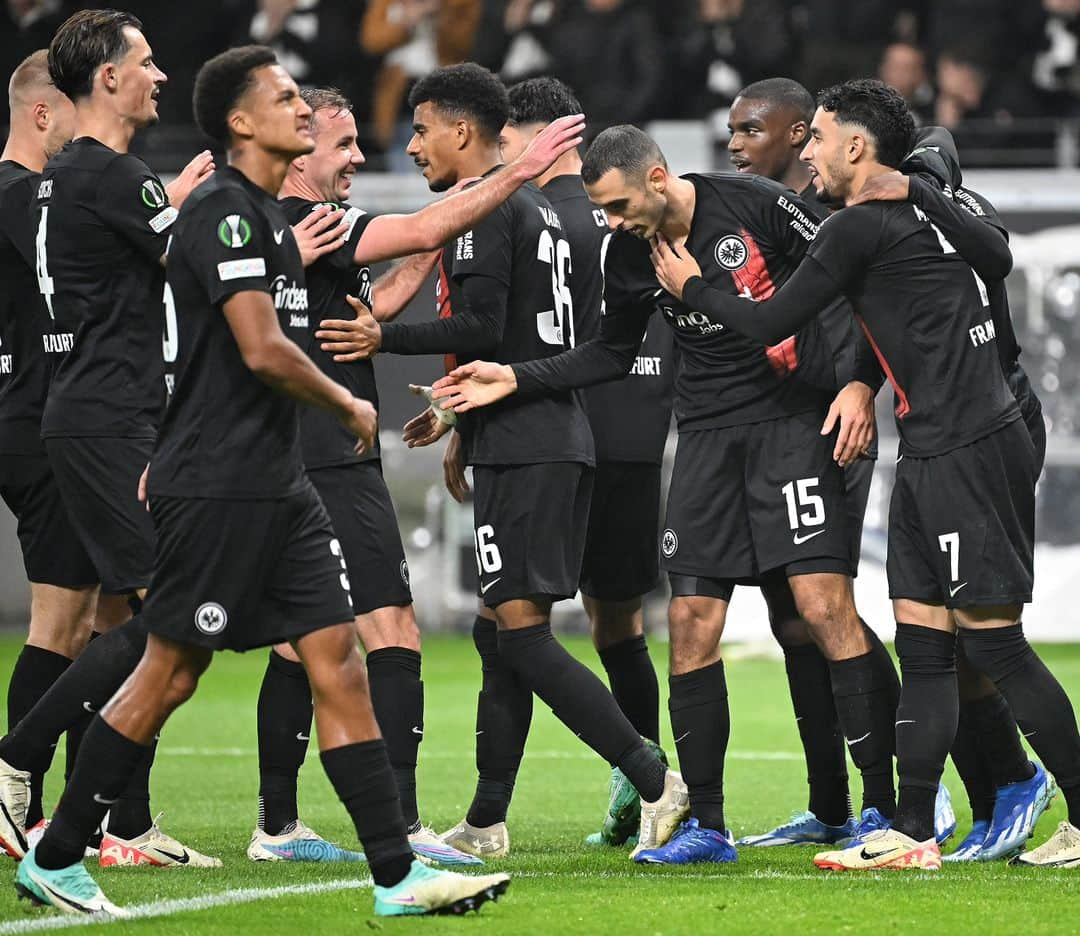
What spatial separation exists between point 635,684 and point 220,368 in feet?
7.91

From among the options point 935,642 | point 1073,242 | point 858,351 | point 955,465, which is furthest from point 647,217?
point 1073,242

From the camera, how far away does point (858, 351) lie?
5441 mm

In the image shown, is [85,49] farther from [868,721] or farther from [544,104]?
[868,721]

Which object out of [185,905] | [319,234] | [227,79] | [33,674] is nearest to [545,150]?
[319,234]

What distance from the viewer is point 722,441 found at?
5.43m

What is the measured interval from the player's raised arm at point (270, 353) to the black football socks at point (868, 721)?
1.96m

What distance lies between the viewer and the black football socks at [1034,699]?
194 inches

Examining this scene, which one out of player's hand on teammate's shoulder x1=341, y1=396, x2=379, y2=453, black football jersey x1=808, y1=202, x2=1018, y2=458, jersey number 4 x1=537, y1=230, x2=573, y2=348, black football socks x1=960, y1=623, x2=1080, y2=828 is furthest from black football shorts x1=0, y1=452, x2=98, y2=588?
black football socks x1=960, y1=623, x2=1080, y2=828

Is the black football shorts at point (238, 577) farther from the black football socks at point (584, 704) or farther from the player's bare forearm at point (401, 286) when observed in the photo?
the player's bare forearm at point (401, 286)

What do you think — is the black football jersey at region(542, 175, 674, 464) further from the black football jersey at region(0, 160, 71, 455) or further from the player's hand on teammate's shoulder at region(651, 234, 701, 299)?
the black football jersey at region(0, 160, 71, 455)

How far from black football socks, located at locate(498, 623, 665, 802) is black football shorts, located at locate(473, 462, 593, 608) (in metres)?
0.14

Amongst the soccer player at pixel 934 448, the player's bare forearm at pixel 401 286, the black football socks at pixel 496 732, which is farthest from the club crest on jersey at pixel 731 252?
the black football socks at pixel 496 732

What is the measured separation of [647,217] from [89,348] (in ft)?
5.55

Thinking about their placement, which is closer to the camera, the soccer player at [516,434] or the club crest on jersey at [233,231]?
the club crest on jersey at [233,231]
